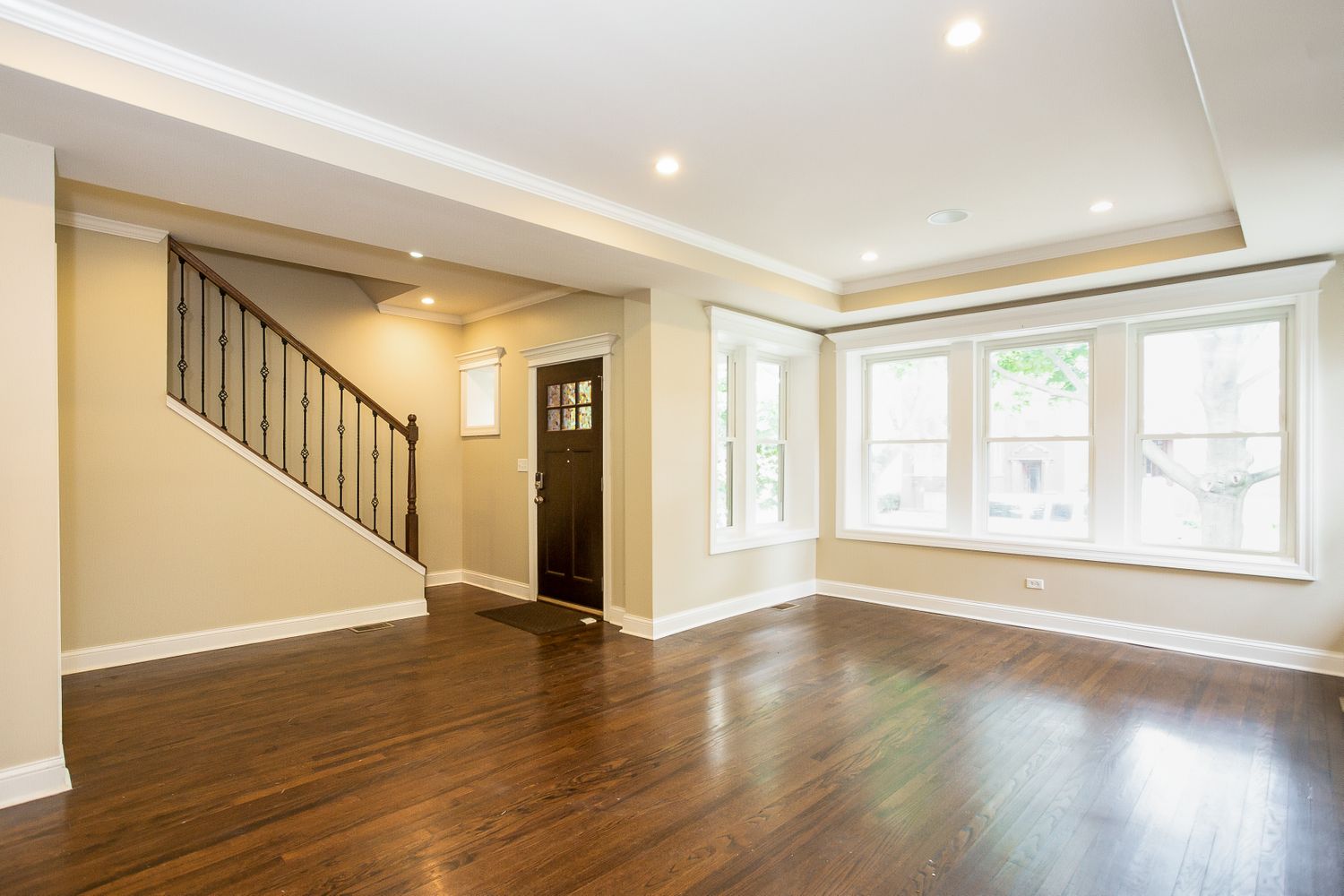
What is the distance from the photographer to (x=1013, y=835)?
2.33m

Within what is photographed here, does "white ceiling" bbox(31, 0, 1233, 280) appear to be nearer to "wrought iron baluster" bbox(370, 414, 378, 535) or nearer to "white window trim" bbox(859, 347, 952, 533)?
"white window trim" bbox(859, 347, 952, 533)

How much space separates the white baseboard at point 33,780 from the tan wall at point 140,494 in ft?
5.88

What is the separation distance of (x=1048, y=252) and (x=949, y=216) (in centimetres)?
113

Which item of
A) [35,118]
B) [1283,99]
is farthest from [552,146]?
[1283,99]

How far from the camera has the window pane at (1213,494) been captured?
4.38 meters

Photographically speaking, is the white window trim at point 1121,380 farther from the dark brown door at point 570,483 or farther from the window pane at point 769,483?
the dark brown door at point 570,483

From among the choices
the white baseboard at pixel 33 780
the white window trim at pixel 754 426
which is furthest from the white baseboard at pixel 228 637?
the white window trim at pixel 754 426

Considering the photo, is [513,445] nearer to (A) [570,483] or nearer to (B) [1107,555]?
(A) [570,483]

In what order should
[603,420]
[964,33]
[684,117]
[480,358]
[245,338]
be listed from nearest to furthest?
[964,33] → [684,117] → [245,338] → [603,420] → [480,358]

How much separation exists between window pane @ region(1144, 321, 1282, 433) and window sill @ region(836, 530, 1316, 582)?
88cm

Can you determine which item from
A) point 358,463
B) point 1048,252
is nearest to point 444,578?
point 358,463

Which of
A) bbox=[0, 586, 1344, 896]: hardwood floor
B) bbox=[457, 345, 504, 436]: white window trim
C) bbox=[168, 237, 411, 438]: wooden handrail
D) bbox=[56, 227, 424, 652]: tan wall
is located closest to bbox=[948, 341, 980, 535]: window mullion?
bbox=[0, 586, 1344, 896]: hardwood floor

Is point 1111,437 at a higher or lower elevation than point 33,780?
higher

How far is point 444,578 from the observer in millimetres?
6695
